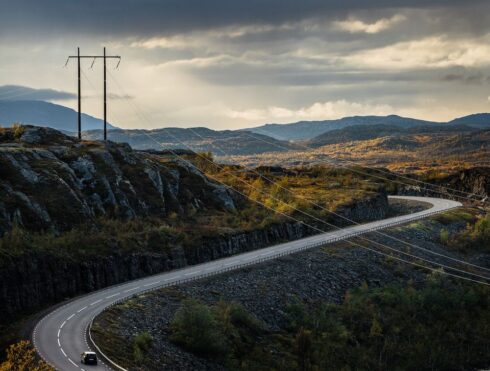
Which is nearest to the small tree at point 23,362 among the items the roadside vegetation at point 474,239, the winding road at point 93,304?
the winding road at point 93,304

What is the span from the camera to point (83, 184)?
81188 millimetres

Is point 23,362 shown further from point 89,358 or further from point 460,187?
point 460,187

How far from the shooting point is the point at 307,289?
7244 cm

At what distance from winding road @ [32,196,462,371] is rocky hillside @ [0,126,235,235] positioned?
12.1 meters

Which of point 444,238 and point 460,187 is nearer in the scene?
point 444,238

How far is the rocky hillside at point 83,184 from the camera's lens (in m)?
70.0

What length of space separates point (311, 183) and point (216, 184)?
43888mm

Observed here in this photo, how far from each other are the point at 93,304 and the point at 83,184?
28329mm

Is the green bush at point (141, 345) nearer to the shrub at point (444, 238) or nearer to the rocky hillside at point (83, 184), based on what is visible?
the rocky hillside at point (83, 184)

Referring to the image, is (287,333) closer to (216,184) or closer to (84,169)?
(84,169)

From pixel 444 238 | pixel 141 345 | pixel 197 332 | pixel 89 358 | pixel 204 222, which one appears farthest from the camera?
pixel 444 238

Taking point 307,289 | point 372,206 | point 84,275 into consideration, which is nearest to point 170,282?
point 84,275

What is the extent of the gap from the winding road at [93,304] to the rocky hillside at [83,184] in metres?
12.1

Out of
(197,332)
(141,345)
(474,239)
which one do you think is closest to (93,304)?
(141,345)
